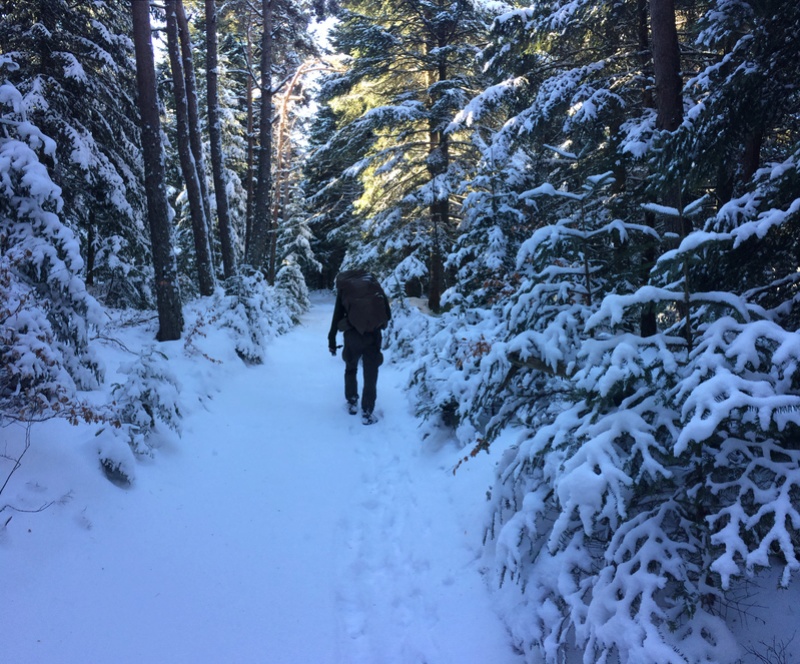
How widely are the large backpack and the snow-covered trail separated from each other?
6.52ft

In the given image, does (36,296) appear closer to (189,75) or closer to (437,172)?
(189,75)

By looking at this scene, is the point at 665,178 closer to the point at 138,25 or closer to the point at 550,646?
the point at 550,646

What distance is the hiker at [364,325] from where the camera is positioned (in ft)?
20.9

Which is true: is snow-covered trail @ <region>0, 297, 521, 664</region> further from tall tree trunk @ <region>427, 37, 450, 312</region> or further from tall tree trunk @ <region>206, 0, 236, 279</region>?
tall tree trunk @ <region>427, 37, 450, 312</region>

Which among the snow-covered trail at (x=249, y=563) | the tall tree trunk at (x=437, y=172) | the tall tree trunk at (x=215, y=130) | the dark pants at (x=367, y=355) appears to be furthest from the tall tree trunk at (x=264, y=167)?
the snow-covered trail at (x=249, y=563)

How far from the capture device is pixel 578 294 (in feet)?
10.1

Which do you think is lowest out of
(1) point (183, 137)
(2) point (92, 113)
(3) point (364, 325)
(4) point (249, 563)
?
(4) point (249, 563)

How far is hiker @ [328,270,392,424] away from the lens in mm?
6371

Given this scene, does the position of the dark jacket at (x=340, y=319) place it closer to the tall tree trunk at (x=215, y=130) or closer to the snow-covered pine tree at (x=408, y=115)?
the tall tree trunk at (x=215, y=130)

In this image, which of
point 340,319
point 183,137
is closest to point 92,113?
point 183,137

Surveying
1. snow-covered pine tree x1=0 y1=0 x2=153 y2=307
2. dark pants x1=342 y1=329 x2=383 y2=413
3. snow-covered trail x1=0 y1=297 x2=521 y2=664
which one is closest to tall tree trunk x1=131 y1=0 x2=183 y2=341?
snow-covered pine tree x1=0 y1=0 x2=153 y2=307

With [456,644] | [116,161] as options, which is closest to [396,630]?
[456,644]

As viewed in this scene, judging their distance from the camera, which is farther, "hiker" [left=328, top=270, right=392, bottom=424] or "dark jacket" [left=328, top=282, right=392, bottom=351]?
"dark jacket" [left=328, top=282, right=392, bottom=351]

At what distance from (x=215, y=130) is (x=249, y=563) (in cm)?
1170
